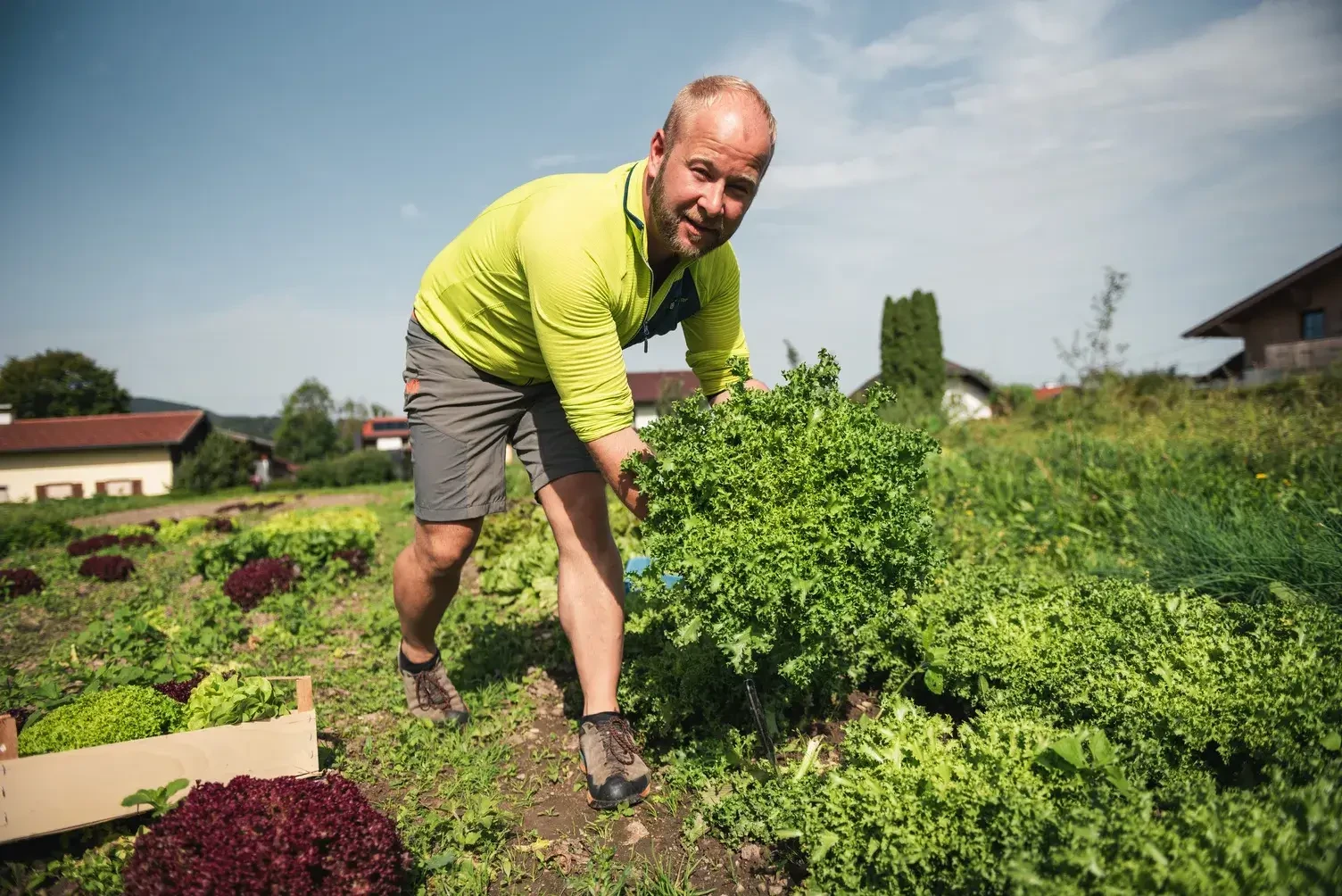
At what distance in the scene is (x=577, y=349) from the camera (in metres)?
2.40

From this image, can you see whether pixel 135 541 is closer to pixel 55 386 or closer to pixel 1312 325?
pixel 1312 325

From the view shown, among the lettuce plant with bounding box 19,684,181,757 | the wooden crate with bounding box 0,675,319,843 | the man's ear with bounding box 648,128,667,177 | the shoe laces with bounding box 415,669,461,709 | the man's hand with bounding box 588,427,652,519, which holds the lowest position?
the shoe laces with bounding box 415,669,461,709

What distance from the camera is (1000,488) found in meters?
7.21

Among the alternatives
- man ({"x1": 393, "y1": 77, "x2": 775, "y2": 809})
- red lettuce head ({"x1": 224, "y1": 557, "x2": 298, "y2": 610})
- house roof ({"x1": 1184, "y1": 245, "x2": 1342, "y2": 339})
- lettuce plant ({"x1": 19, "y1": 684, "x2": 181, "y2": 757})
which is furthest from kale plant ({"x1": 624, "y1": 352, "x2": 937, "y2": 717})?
house roof ({"x1": 1184, "y1": 245, "x2": 1342, "y2": 339})

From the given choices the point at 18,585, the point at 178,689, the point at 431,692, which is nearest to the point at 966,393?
the point at 18,585

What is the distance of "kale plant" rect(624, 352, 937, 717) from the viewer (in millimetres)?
2287

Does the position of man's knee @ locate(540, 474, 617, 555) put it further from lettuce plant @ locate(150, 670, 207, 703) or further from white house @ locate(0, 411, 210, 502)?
white house @ locate(0, 411, 210, 502)

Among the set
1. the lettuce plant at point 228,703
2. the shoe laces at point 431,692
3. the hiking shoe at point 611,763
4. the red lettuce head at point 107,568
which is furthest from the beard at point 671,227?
the red lettuce head at point 107,568

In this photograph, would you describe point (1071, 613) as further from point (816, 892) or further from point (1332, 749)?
point (816, 892)

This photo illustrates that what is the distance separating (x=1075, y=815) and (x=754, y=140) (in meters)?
1.92

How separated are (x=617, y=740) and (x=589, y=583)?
23.6 inches

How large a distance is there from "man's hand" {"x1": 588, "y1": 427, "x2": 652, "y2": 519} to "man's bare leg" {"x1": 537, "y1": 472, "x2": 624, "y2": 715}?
520 mm

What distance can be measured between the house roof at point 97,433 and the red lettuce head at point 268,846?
42602mm

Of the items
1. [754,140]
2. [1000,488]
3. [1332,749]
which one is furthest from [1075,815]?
[1000,488]
